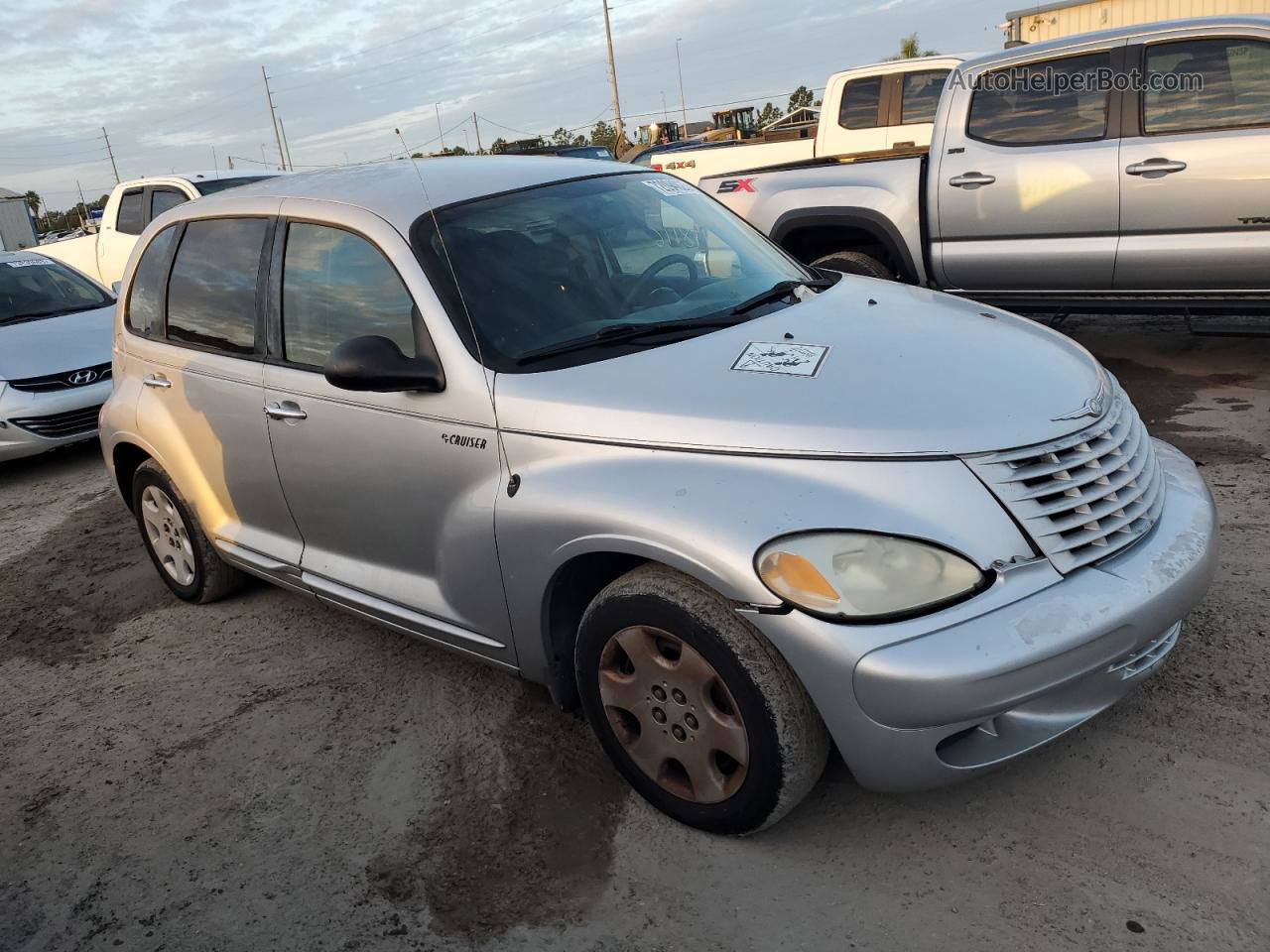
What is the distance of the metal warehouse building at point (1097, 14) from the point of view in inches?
832

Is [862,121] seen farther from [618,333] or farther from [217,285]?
[618,333]

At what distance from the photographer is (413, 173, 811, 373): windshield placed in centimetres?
310

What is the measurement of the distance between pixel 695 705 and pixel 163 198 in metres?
10.6

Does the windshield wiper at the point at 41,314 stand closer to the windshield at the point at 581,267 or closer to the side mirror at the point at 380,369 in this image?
the windshield at the point at 581,267

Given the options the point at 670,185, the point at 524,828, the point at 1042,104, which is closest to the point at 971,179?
the point at 1042,104

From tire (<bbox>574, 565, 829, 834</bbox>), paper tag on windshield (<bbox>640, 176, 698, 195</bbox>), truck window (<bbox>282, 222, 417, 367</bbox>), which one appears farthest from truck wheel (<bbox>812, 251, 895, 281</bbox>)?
tire (<bbox>574, 565, 829, 834</bbox>)

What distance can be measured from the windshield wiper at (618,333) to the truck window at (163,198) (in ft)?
30.8

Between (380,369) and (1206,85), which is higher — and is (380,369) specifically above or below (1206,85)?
below

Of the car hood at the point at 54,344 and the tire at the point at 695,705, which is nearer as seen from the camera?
the tire at the point at 695,705

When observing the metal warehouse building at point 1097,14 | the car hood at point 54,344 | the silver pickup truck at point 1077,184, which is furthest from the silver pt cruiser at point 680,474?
the metal warehouse building at point 1097,14

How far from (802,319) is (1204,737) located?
1.63m

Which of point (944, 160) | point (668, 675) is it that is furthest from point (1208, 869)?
point (944, 160)

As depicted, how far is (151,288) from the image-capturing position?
177 inches

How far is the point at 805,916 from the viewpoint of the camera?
95.9 inches
